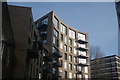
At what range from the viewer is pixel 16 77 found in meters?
10.2

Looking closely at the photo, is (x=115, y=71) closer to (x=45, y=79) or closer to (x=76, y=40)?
(x=76, y=40)

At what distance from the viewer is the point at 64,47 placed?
2578 cm

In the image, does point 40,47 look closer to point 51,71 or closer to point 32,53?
point 32,53

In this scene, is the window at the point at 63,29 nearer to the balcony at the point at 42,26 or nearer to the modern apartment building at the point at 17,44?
the balcony at the point at 42,26

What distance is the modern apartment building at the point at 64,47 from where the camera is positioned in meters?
20.8

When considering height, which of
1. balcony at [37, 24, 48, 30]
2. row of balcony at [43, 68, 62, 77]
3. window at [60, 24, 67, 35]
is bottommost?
row of balcony at [43, 68, 62, 77]

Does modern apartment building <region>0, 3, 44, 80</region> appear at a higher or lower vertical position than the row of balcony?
higher

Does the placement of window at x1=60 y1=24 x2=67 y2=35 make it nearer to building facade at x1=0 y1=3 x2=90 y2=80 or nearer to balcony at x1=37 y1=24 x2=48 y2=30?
building facade at x1=0 y1=3 x2=90 y2=80

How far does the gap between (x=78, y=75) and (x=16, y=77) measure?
1860 cm

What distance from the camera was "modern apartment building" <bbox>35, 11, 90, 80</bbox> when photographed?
2075 centimetres

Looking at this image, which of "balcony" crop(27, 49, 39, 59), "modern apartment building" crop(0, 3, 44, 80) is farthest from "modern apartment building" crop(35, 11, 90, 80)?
"modern apartment building" crop(0, 3, 44, 80)

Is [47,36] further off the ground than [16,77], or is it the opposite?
[47,36]

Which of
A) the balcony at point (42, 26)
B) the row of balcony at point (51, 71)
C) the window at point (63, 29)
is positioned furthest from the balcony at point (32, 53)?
the window at point (63, 29)

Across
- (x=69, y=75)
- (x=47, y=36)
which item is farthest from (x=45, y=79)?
(x=69, y=75)
